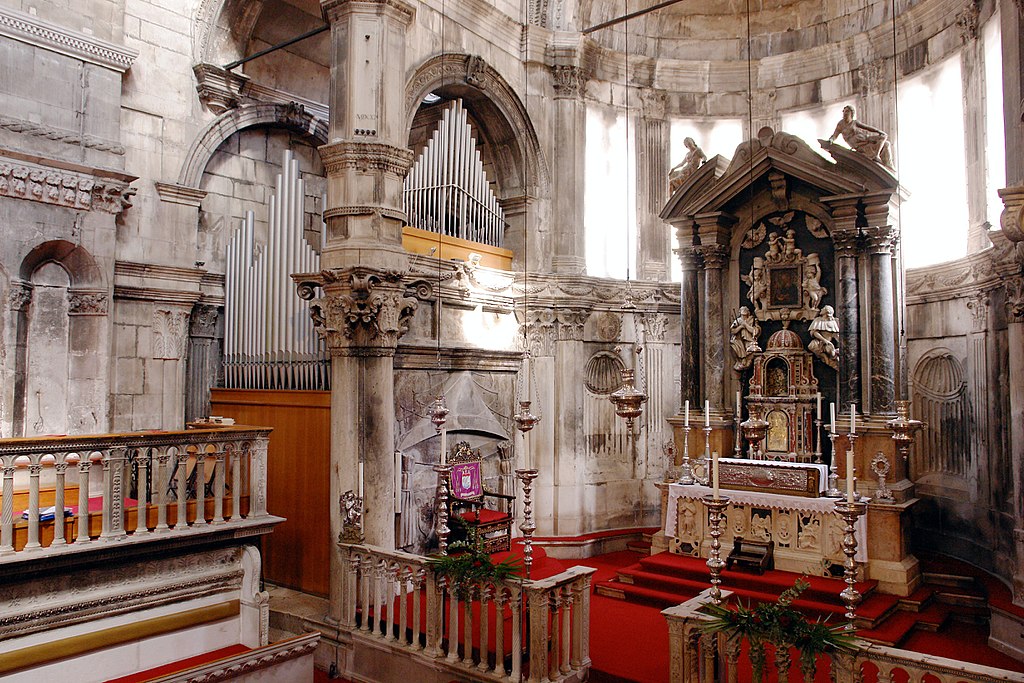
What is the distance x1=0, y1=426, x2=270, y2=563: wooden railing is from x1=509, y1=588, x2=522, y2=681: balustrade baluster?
2.73m

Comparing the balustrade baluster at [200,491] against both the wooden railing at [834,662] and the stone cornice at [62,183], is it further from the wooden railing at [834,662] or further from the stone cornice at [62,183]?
the wooden railing at [834,662]

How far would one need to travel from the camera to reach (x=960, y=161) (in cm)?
1003

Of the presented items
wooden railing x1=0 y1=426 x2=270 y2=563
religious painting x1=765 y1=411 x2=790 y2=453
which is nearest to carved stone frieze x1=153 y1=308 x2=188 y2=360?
wooden railing x1=0 y1=426 x2=270 y2=563

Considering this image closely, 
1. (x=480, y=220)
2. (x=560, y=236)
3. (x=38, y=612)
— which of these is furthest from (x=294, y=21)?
(x=38, y=612)

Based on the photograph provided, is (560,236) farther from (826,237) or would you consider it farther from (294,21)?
(294,21)

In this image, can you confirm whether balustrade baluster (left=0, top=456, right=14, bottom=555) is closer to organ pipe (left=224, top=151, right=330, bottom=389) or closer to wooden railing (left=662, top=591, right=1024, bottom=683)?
organ pipe (left=224, top=151, right=330, bottom=389)

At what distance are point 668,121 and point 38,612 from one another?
33.8 ft

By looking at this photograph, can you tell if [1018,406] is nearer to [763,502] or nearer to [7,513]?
[763,502]

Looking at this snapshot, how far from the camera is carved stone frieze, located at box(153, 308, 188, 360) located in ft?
29.9

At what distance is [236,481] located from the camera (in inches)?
275

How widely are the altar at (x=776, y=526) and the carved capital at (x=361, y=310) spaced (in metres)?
4.15

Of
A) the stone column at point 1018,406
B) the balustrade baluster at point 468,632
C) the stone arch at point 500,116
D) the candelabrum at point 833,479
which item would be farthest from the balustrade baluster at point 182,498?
the stone column at point 1018,406

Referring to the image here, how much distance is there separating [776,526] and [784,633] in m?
4.16

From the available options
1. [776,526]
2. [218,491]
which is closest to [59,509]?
[218,491]
